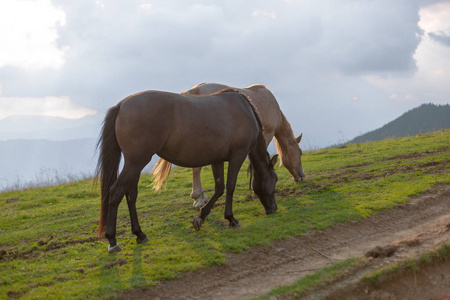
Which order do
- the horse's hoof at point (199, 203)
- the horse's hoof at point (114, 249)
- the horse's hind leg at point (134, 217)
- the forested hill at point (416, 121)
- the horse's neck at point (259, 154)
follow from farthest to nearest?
the forested hill at point (416, 121) → the horse's hoof at point (199, 203) → the horse's neck at point (259, 154) → the horse's hind leg at point (134, 217) → the horse's hoof at point (114, 249)

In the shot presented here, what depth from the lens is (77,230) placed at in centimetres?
785

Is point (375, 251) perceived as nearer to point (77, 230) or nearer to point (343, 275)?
point (343, 275)

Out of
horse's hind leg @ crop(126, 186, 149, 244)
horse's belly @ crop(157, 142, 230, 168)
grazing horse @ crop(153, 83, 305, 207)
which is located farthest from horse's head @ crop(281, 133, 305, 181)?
horse's hind leg @ crop(126, 186, 149, 244)

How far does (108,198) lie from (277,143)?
6566 mm

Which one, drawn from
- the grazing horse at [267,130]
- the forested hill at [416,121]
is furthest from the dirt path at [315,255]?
the forested hill at [416,121]

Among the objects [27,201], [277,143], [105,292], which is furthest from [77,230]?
[277,143]

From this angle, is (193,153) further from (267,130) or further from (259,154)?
(267,130)

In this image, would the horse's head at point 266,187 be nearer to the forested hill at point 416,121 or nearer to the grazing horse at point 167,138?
the grazing horse at point 167,138

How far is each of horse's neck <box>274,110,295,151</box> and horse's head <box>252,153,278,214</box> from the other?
11.6 ft

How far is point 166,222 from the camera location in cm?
774

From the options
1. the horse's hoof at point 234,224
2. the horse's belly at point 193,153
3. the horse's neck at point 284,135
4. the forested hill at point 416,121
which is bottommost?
the horse's hoof at point 234,224

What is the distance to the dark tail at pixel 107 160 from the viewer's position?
6095mm

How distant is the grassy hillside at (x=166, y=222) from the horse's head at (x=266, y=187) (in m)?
0.20

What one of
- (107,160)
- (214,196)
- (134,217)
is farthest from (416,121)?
(107,160)
